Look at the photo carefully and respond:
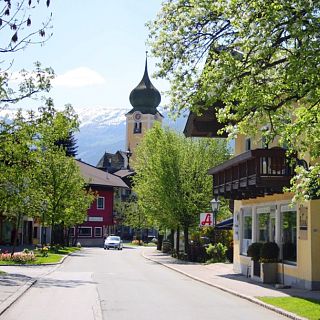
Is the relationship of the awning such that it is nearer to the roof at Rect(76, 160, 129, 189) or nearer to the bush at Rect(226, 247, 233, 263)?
the bush at Rect(226, 247, 233, 263)

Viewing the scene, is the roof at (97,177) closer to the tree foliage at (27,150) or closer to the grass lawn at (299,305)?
the tree foliage at (27,150)

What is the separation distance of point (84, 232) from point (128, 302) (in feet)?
221

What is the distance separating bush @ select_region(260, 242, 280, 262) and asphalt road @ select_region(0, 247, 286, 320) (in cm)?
277

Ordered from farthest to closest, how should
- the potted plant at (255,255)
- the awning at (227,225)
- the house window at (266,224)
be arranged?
the awning at (227,225), the house window at (266,224), the potted plant at (255,255)

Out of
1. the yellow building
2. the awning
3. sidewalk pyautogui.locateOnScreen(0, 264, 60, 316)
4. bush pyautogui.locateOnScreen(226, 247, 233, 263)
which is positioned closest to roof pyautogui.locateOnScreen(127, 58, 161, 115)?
the awning

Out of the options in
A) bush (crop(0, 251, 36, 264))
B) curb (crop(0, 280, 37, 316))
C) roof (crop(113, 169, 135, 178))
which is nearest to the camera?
curb (crop(0, 280, 37, 316))

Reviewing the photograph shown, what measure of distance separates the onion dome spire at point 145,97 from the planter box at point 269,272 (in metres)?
91.8

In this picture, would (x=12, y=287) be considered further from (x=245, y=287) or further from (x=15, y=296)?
(x=245, y=287)

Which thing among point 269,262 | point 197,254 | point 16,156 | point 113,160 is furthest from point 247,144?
point 113,160

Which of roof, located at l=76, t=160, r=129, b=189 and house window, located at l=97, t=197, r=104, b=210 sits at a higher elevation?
roof, located at l=76, t=160, r=129, b=189

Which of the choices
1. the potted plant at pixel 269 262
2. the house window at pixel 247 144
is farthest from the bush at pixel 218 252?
the potted plant at pixel 269 262

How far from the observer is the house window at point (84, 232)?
82594 mm

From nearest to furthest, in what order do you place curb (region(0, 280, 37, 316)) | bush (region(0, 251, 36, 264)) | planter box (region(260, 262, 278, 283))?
curb (region(0, 280, 37, 316)) → planter box (region(260, 262, 278, 283)) → bush (region(0, 251, 36, 264))

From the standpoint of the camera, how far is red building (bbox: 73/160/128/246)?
83250mm
